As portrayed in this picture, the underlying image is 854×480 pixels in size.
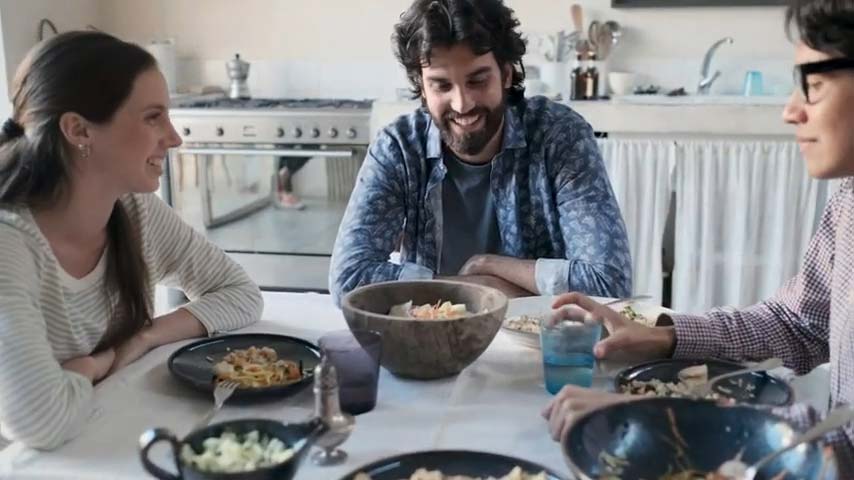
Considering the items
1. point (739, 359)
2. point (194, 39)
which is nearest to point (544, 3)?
point (194, 39)

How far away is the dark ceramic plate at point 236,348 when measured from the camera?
123 centimetres

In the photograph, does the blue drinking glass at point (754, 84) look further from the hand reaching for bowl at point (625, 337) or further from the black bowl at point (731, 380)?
the black bowl at point (731, 380)

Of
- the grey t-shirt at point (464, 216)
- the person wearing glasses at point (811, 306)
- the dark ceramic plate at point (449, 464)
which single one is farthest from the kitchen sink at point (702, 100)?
the dark ceramic plate at point (449, 464)

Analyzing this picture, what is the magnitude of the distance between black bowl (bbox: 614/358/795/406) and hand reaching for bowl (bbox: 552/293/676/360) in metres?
0.07

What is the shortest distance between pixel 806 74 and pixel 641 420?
1.62 feet

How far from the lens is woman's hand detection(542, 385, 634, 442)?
1085 millimetres

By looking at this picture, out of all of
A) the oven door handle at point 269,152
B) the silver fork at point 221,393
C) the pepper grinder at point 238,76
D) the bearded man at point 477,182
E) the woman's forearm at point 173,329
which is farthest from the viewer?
the pepper grinder at point 238,76

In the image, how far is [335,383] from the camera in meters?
1.09

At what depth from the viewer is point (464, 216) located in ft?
6.94

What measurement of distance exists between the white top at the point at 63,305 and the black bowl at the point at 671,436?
0.64 meters

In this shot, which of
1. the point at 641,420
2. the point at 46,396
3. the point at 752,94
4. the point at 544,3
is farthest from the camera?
the point at 544,3

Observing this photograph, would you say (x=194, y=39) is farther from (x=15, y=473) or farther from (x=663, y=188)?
(x=15, y=473)

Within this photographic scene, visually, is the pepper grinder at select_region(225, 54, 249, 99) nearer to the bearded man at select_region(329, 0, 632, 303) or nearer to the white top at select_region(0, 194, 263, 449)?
the bearded man at select_region(329, 0, 632, 303)

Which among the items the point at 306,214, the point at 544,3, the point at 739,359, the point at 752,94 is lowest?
the point at 306,214
